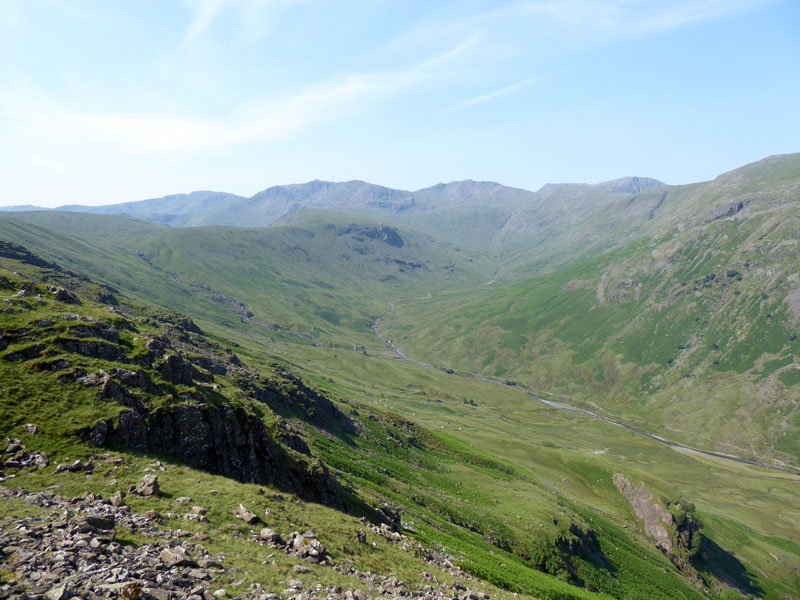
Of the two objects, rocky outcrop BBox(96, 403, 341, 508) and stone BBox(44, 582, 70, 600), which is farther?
rocky outcrop BBox(96, 403, 341, 508)

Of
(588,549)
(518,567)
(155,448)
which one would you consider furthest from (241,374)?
(588,549)

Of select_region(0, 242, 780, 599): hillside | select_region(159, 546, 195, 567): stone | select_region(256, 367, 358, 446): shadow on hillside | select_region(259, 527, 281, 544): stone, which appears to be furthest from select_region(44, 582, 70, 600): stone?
select_region(256, 367, 358, 446): shadow on hillside

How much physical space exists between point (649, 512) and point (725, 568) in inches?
1147

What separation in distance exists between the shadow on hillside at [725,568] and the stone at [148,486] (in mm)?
133642

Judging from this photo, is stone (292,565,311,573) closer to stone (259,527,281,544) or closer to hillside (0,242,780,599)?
hillside (0,242,780,599)

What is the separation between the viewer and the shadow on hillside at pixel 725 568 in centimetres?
10694

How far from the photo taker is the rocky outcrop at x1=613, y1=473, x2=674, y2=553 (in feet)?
337

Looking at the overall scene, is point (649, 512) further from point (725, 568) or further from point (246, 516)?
point (246, 516)

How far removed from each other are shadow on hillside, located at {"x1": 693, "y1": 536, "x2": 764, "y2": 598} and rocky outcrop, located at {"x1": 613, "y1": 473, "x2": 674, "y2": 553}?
42.4ft

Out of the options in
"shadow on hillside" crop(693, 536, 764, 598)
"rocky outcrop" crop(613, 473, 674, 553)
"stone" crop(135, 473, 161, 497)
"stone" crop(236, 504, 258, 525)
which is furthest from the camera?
"shadow on hillside" crop(693, 536, 764, 598)

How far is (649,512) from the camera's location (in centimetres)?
11012

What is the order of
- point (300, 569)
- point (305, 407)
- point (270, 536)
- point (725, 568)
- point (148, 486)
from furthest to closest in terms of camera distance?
point (725, 568)
point (305, 407)
point (148, 486)
point (270, 536)
point (300, 569)

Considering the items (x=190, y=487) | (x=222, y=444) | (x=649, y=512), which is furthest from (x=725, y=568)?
(x=190, y=487)

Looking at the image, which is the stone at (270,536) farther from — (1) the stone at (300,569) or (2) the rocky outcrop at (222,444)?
(2) the rocky outcrop at (222,444)
